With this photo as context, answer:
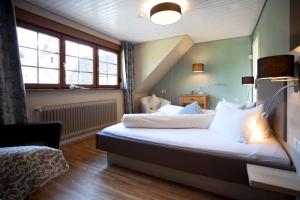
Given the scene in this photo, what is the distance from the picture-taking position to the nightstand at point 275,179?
1.01 metres

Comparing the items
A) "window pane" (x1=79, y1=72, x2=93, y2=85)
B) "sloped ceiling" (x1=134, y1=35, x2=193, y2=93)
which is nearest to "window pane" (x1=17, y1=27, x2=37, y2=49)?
"window pane" (x1=79, y1=72, x2=93, y2=85)

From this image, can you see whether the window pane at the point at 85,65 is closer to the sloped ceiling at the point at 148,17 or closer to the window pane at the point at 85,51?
the window pane at the point at 85,51

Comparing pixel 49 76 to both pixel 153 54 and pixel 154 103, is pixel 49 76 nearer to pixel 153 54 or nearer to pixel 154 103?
pixel 153 54

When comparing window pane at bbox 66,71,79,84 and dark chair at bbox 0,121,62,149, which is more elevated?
window pane at bbox 66,71,79,84

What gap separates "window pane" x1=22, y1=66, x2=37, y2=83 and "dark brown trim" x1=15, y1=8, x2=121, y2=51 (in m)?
0.71

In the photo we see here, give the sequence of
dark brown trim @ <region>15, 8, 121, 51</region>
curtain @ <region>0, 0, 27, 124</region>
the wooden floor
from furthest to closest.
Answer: dark brown trim @ <region>15, 8, 121, 51</region> < curtain @ <region>0, 0, 27, 124</region> < the wooden floor

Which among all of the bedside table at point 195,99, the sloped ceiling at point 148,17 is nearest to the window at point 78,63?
the sloped ceiling at point 148,17

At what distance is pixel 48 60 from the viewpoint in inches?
116

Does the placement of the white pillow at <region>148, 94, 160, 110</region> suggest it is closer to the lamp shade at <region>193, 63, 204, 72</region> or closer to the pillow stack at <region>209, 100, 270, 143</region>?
the lamp shade at <region>193, 63, 204, 72</region>

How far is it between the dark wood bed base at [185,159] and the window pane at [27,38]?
195 centimetres

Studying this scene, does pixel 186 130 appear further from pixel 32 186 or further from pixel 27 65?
pixel 27 65

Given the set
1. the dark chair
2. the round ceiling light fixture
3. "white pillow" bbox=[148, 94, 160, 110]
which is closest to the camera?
the dark chair

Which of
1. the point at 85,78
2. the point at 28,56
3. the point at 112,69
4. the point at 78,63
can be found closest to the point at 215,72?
the point at 112,69

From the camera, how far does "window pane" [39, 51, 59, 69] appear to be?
9.36 ft
